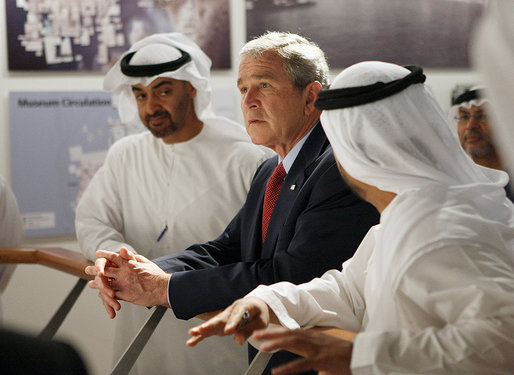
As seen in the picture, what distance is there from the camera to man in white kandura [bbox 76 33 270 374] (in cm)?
355

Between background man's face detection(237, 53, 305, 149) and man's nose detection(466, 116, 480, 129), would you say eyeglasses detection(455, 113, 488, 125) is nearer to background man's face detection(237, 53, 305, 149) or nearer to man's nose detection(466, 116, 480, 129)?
man's nose detection(466, 116, 480, 129)

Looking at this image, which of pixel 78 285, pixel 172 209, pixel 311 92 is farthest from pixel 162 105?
pixel 311 92

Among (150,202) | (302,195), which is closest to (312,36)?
(150,202)

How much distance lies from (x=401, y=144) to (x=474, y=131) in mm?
2714

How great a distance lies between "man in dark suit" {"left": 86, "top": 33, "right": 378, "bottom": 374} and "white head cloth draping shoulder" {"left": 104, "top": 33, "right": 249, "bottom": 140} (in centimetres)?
91

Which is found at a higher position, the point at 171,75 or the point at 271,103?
the point at 271,103

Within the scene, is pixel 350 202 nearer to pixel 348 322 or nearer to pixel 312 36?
pixel 348 322

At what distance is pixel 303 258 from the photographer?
2.23 m

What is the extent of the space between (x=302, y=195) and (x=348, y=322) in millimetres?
625

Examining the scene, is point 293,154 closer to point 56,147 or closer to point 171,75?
point 171,75

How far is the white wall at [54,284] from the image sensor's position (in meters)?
4.52

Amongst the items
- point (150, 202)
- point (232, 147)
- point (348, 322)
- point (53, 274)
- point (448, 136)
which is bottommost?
point (53, 274)

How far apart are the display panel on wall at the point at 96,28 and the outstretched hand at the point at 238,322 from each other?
3.31m

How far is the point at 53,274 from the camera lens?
15.4ft
